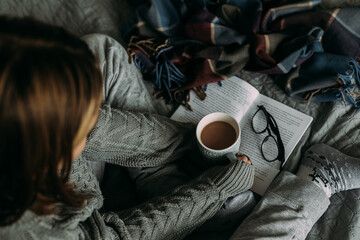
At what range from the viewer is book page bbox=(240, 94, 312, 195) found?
0.82 m

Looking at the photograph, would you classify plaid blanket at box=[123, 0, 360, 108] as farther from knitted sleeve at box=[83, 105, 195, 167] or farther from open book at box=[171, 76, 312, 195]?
knitted sleeve at box=[83, 105, 195, 167]

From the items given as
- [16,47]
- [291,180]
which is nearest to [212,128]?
[291,180]

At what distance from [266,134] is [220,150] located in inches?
8.8

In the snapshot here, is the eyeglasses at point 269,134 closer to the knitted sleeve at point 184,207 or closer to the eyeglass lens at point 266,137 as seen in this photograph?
the eyeglass lens at point 266,137

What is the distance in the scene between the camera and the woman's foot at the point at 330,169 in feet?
2.45

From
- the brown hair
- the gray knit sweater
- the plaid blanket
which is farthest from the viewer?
the plaid blanket

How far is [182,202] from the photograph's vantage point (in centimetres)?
69

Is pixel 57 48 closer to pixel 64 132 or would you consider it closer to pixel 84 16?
pixel 64 132

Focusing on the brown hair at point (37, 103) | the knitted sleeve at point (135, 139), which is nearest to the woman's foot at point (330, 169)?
the knitted sleeve at point (135, 139)

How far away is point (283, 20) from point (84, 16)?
59 centimetres

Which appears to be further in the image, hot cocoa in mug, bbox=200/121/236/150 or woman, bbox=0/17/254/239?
hot cocoa in mug, bbox=200/121/236/150

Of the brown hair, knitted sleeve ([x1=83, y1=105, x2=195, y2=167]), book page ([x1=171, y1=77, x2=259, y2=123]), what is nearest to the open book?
book page ([x1=171, y1=77, x2=259, y2=123])

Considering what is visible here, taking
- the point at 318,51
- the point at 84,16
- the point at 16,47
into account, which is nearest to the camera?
the point at 16,47

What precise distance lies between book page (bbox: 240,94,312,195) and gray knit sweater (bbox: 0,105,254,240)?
10cm
